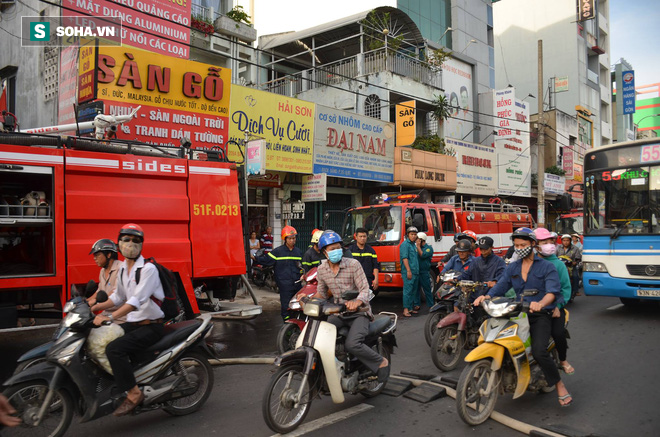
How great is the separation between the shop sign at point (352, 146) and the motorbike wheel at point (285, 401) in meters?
11.7

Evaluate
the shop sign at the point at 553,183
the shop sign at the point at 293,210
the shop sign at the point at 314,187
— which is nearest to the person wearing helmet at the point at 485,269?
the shop sign at the point at 314,187

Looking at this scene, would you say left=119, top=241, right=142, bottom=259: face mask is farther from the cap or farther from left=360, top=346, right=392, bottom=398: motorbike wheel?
the cap

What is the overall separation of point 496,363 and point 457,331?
1.92 meters

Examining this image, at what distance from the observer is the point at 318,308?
4355 millimetres

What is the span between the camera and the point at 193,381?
4.53 m

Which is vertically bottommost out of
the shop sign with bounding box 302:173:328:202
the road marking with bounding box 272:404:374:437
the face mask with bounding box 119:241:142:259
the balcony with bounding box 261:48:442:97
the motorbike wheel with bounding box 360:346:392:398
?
the road marking with bounding box 272:404:374:437

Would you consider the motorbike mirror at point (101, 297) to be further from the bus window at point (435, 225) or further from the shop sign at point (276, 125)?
the shop sign at point (276, 125)

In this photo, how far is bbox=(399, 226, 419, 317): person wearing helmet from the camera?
9.62 m

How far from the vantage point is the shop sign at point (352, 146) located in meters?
15.7

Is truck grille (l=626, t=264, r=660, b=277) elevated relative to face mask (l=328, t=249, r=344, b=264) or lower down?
lower down

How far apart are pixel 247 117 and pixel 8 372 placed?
352 inches

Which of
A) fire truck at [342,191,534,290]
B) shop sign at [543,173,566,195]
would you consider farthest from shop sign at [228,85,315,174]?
shop sign at [543,173,566,195]

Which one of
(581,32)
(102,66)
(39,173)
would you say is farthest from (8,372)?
(581,32)

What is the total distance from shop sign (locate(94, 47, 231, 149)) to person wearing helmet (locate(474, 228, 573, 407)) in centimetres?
868
